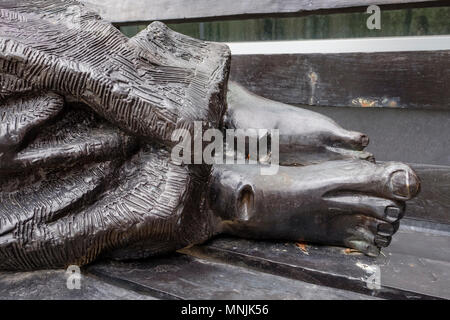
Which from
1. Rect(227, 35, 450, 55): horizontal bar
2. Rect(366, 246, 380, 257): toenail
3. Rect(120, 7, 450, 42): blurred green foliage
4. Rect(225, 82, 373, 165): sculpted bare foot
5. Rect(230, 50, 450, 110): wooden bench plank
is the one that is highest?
Rect(120, 7, 450, 42): blurred green foliage

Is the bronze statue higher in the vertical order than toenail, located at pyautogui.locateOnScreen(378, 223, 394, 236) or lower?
higher

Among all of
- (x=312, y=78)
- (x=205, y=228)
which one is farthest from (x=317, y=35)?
(x=205, y=228)

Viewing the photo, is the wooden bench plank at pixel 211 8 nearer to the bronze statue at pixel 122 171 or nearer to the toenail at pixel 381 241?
the bronze statue at pixel 122 171

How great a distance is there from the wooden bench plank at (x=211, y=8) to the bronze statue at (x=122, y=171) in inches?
19.8

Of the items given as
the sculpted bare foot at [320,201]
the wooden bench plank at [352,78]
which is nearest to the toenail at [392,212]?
the sculpted bare foot at [320,201]

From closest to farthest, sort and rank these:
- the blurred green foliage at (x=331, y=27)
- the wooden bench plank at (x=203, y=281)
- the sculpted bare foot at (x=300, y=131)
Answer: the wooden bench plank at (x=203, y=281)
the sculpted bare foot at (x=300, y=131)
the blurred green foliage at (x=331, y=27)

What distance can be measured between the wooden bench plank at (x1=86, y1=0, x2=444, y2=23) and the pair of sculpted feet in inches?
16.1

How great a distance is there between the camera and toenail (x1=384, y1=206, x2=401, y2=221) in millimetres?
816

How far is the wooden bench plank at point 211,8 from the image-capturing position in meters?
1.24

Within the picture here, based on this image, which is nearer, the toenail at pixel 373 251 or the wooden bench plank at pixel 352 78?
the toenail at pixel 373 251

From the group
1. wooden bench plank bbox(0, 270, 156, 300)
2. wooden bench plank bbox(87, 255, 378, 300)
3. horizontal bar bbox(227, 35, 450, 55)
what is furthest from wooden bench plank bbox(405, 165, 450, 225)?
wooden bench plank bbox(0, 270, 156, 300)

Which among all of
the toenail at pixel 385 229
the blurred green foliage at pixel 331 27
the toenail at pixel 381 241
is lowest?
the toenail at pixel 381 241

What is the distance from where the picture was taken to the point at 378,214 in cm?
82

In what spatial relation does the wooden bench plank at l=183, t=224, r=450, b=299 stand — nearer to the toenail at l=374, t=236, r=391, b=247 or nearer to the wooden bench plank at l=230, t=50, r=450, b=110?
the toenail at l=374, t=236, r=391, b=247
